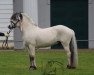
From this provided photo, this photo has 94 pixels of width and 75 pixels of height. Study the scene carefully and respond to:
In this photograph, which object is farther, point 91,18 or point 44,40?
point 91,18

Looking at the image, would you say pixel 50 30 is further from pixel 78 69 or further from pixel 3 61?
pixel 3 61

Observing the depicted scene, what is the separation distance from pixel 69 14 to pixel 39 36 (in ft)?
57.6

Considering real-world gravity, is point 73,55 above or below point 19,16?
below

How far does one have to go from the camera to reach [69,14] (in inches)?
1543

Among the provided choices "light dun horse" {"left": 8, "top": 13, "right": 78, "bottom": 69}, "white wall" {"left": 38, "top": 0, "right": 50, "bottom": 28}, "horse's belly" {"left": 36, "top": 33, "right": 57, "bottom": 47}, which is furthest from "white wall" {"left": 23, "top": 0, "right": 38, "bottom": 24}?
"horse's belly" {"left": 36, "top": 33, "right": 57, "bottom": 47}

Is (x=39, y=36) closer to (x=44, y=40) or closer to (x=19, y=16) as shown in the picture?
(x=44, y=40)

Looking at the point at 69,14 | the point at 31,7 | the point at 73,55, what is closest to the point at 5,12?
the point at 31,7

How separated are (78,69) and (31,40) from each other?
1894 millimetres

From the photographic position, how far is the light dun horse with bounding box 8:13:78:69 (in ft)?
71.2

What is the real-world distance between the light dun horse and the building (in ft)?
53.6

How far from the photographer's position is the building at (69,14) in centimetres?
3869

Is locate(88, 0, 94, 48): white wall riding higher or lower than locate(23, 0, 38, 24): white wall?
lower

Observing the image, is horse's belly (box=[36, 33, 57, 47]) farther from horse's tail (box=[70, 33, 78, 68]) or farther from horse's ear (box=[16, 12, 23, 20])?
horse's ear (box=[16, 12, 23, 20])

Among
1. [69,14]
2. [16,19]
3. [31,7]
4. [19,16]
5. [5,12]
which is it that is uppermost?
[19,16]
